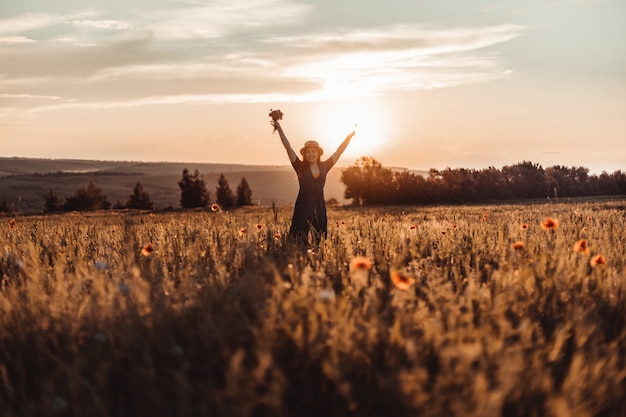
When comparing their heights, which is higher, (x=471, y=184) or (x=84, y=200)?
(x=471, y=184)

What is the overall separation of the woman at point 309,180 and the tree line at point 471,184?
1838 inches

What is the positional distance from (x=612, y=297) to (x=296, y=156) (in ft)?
21.6

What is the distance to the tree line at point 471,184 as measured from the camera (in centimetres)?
5691

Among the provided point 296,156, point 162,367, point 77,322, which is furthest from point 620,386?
point 296,156

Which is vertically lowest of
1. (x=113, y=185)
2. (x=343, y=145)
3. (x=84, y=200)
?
(x=84, y=200)

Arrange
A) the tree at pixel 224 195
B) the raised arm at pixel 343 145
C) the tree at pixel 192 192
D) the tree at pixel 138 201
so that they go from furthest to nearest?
the tree at pixel 224 195 → the tree at pixel 192 192 → the tree at pixel 138 201 → the raised arm at pixel 343 145

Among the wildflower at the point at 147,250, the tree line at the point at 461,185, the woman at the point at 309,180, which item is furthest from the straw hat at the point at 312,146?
the tree line at the point at 461,185

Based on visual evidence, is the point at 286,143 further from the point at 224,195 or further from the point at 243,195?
the point at 243,195

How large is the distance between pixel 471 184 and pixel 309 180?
164 feet

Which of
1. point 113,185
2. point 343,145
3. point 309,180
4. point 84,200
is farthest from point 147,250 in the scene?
point 113,185

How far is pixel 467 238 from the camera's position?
23.6 ft

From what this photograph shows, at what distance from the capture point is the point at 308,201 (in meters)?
9.68

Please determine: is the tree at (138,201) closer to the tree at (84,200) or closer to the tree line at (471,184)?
the tree at (84,200)

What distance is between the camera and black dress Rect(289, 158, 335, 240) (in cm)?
959
